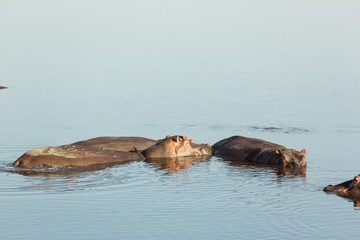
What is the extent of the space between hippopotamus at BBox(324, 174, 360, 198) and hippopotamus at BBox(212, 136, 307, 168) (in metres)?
2.36

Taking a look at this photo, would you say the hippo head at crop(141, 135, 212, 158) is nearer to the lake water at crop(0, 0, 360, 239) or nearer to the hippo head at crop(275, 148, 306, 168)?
the lake water at crop(0, 0, 360, 239)

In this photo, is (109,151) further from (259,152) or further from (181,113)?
(181,113)

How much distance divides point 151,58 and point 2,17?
63.6 feet

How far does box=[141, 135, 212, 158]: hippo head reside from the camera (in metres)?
15.0

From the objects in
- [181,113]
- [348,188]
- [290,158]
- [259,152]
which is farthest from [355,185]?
[181,113]

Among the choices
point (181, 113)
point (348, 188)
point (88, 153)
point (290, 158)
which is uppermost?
point (181, 113)

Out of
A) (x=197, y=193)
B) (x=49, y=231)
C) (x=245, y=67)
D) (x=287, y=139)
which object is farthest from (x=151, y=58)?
(x=49, y=231)

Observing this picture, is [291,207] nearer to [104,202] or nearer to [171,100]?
[104,202]

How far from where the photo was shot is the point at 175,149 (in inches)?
601

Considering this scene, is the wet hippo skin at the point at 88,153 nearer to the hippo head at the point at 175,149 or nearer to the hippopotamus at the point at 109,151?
the hippopotamus at the point at 109,151

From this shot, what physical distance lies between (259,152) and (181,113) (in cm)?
622

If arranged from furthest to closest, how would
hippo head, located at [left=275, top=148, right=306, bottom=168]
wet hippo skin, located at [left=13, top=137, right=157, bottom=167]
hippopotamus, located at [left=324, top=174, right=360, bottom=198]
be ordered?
hippo head, located at [left=275, top=148, right=306, bottom=168]
wet hippo skin, located at [left=13, top=137, right=157, bottom=167]
hippopotamus, located at [left=324, top=174, right=360, bottom=198]

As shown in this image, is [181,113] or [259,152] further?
[181,113]

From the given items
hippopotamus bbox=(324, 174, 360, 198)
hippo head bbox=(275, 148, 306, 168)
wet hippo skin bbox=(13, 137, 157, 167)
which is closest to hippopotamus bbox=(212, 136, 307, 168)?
hippo head bbox=(275, 148, 306, 168)
